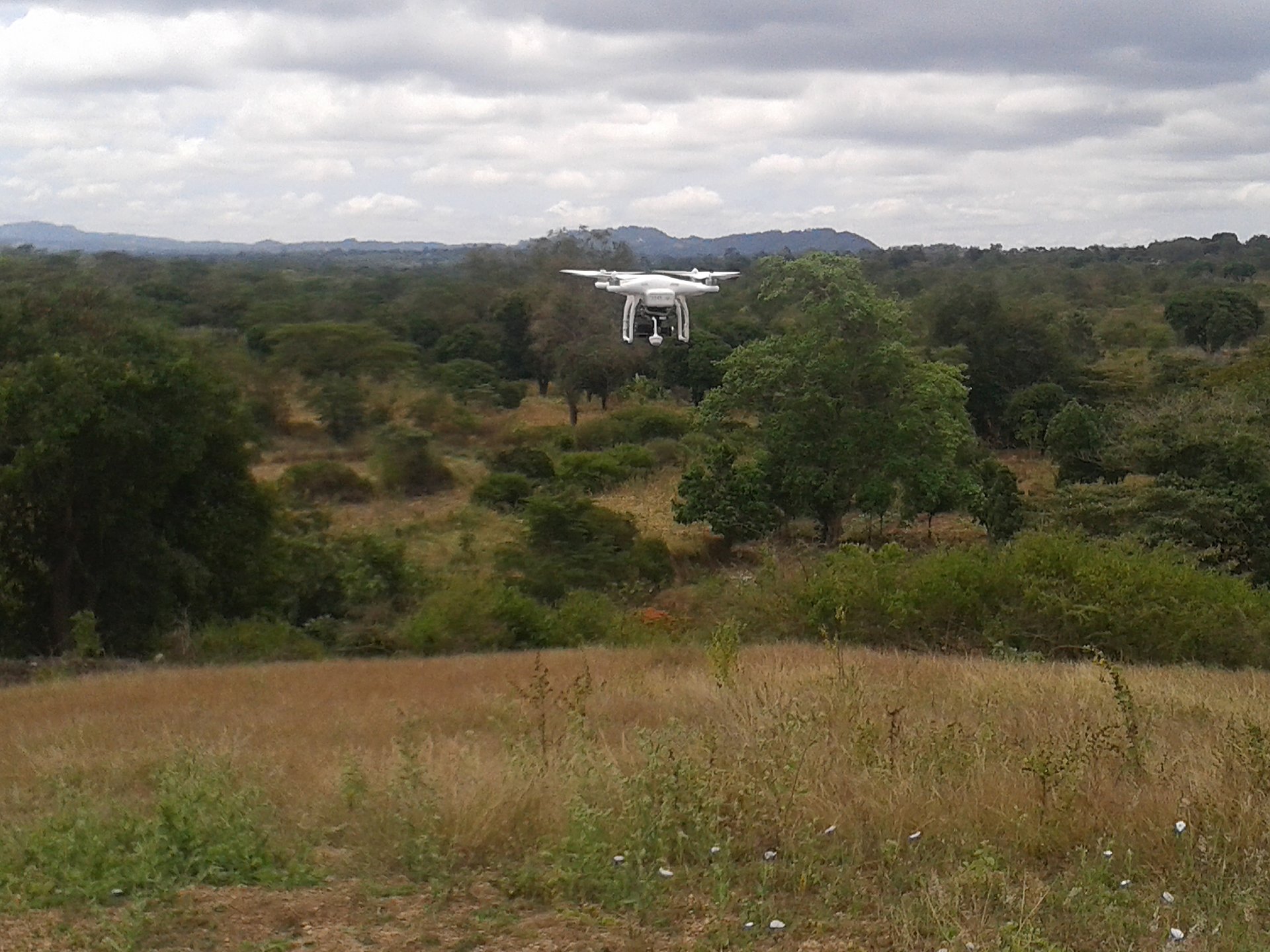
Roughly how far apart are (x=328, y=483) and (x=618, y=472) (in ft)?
23.0

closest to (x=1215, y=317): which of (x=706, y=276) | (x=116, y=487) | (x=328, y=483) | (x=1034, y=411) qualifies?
(x=1034, y=411)

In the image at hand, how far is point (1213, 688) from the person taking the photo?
8.72 metres

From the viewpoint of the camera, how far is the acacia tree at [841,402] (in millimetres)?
25734

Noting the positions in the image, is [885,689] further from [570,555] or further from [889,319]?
[889,319]

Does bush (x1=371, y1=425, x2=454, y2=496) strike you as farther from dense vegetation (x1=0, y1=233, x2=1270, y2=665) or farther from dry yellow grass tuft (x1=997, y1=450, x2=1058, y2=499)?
dry yellow grass tuft (x1=997, y1=450, x2=1058, y2=499)

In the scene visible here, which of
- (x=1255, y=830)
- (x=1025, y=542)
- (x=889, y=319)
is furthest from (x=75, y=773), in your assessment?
(x=889, y=319)

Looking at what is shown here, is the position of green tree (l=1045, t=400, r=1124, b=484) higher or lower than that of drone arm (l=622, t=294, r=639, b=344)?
lower

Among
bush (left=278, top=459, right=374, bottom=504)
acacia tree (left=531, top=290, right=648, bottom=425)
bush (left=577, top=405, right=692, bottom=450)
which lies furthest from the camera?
acacia tree (left=531, top=290, right=648, bottom=425)

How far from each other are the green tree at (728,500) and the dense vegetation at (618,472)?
0.22 ft

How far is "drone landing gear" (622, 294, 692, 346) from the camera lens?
17641mm

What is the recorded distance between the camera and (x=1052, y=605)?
13.6 m

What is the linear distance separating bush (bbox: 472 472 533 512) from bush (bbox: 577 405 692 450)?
7.47 meters

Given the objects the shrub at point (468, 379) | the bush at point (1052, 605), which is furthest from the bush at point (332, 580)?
the shrub at point (468, 379)

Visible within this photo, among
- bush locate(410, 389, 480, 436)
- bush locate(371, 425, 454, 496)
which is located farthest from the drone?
bush locate(410, 389, 480, 436)
